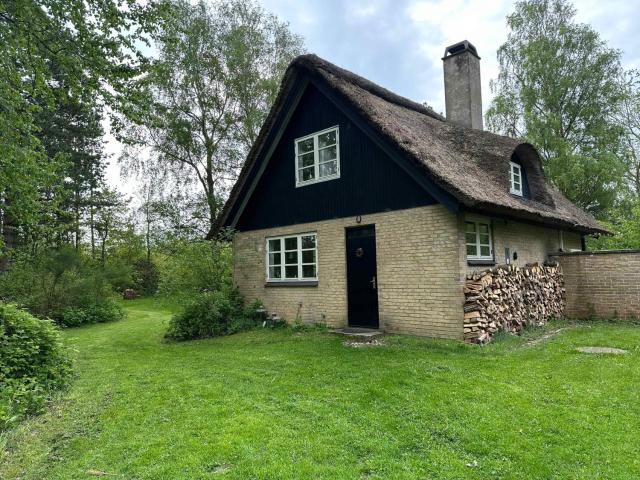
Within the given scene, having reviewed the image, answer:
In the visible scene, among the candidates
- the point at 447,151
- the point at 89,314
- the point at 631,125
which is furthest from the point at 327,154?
the point at 631,125

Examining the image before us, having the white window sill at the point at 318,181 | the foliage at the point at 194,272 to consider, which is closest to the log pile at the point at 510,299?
the white window sill at the point at 318,181

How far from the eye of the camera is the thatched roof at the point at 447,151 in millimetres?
8453

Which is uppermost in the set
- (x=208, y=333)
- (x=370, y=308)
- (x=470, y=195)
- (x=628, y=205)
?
(x=628, y=205)

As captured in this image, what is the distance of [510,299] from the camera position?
30.3 feet

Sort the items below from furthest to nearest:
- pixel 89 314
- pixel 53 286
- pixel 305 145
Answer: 1. pixel 89 314
2. pixel 53 286
3. pixel 305 145

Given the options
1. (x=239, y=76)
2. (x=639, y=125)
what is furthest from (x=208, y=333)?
(x=639, y=125)

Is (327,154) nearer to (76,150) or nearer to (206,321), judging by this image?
(206,321)

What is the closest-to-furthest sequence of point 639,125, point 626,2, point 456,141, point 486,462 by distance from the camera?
point 486,462 < point 456,141 < point 626,2 < point 639,125

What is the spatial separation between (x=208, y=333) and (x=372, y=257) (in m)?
5.24

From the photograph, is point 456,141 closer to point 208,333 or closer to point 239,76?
point 208,333

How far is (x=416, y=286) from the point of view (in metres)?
8.92

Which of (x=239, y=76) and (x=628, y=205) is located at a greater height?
(x=239, y=76)

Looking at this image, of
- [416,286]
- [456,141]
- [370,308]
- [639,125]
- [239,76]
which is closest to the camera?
[416,286]

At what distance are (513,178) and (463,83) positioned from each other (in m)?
4.67
